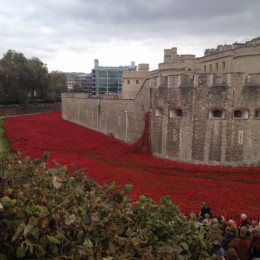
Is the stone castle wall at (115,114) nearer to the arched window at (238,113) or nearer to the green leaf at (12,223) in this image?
the arched window at (238,113)

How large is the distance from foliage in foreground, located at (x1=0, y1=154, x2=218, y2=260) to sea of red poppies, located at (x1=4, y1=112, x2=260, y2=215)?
7112 millimetres

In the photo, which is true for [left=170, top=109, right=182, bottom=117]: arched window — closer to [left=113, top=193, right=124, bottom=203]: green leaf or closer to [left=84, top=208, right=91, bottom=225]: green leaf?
[left=113, top=193, right=124, bottom=203]: green leaf

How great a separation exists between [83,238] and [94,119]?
36.7 meters

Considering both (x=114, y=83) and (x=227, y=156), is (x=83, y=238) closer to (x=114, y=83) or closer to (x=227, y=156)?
(x=227, y=156)

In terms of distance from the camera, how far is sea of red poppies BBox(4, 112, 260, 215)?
1402 cm

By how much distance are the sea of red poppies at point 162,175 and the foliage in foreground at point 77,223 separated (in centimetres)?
711

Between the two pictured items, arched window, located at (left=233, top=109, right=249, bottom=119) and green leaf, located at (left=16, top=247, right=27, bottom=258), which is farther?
arched window, located at (left=233, top=109, right=249, bottom=119)

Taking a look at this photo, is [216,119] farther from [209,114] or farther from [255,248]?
[255,248]

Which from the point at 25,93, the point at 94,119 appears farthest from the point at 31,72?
Result: the point at 94,119

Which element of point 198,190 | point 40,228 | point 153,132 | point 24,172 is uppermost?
point 24,172

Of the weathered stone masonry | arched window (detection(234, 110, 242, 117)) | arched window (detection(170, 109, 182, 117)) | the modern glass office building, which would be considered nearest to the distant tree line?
A: the modern glass office building

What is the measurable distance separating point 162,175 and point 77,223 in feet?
50.0

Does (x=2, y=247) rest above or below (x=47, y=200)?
below

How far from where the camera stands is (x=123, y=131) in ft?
102
